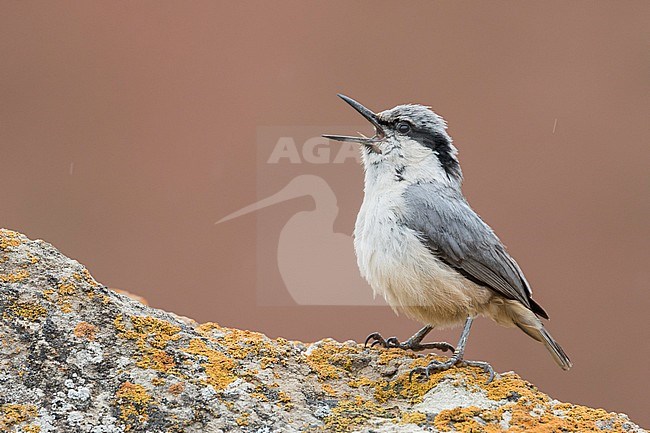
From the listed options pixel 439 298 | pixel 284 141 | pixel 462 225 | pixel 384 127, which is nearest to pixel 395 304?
pixel 439 298

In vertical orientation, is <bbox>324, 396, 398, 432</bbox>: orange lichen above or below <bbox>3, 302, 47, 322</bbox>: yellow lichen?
below

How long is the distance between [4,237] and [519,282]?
1.65 m

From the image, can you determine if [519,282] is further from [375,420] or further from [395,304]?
[375,420]

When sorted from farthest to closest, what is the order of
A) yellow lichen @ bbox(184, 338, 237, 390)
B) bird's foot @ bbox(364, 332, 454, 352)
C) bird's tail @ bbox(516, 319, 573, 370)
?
bird's tail @ bbox(516, 319, 573, 370) → bird's foot @ bbox(364, 332, 454, 352) → yellow lichen @ bbox(184, 338, 237, 390)

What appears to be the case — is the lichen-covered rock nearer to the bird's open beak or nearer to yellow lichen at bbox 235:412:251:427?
yellow lichen at bbox 235:412:251:427

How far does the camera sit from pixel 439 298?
2432 mm

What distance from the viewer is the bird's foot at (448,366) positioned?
2018 millimetres

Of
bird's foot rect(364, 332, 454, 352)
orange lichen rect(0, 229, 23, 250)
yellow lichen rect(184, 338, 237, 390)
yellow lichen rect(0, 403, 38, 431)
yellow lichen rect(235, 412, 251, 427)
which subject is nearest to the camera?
yellow lichen rect(0, 403, 38, 431)

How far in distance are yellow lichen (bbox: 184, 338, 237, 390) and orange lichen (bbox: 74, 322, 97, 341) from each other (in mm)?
220

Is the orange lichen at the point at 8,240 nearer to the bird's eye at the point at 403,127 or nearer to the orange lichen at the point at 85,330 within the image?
the orange lichen at the point at 85,330

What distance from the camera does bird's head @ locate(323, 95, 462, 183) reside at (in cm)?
281

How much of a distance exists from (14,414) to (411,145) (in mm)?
1794

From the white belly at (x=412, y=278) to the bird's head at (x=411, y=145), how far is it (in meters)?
0.29

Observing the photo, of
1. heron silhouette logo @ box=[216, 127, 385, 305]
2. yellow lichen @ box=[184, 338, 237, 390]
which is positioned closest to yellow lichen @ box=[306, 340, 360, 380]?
yellow lichen @ box=[184, 338, 237, 390]
